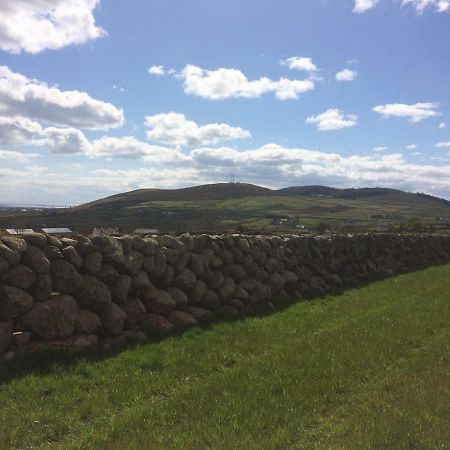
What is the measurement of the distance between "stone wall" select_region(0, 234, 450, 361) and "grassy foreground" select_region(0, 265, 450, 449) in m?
0.78

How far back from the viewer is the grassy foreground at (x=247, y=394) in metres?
5.90

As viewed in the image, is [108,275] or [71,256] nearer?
[71,256]

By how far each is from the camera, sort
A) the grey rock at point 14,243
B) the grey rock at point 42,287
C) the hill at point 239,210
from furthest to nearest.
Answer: the hill at point 239,210, the grey rock at point 42,287, the grey rock at point 14,243

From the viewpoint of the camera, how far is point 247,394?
7328mm

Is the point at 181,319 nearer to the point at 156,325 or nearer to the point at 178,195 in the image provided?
the point at 156,325

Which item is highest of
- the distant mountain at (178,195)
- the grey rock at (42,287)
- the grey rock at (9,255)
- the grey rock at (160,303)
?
the distant mountain at (178,195)

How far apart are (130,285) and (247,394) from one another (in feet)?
13.4

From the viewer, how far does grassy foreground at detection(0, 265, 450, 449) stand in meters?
5.90

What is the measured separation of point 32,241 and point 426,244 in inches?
1093

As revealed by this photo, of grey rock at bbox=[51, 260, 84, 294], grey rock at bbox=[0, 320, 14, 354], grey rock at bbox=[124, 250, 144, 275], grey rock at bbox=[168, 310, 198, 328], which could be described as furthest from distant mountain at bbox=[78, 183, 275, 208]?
grey rock at bbox=[0, 320, 14, 354]

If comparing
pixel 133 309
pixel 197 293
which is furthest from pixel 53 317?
pixel 197 293

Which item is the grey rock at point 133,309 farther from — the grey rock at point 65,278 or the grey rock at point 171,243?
the grey rock at point 171,243

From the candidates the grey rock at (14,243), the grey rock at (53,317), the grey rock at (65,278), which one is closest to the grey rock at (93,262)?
the grey rock at (65,278)

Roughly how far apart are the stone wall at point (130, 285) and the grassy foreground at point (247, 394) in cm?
78
